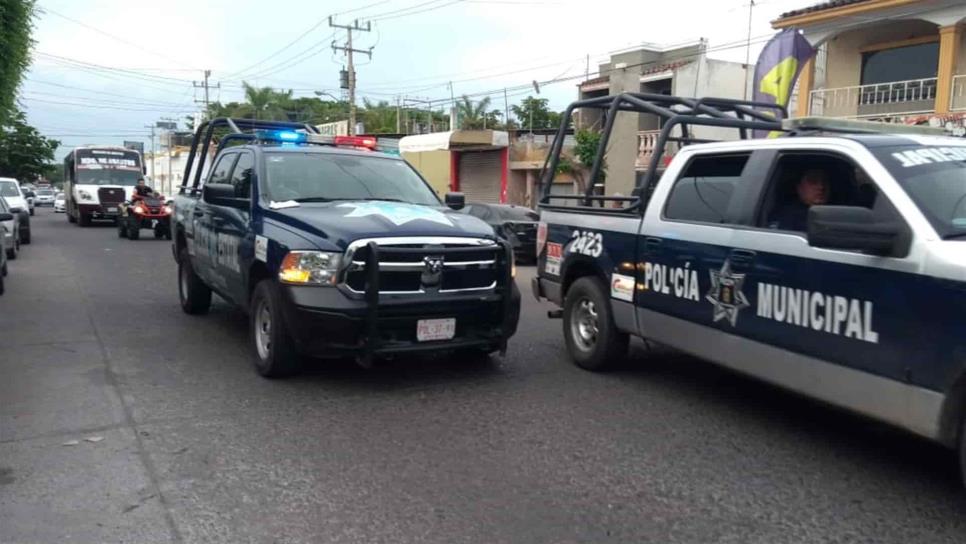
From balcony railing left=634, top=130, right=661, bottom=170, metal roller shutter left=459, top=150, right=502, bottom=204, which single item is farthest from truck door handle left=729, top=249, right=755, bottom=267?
metal roller shutter left=459, top=150, right=502, bottom=204

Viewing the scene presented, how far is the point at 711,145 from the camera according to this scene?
589cm

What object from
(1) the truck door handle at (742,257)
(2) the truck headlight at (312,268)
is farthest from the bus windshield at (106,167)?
(1) the truck door handle at (742,257)

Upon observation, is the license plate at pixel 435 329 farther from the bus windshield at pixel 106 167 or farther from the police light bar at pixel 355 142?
the bus windshield at pixel 106 167

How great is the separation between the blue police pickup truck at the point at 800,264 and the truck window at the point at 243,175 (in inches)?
113

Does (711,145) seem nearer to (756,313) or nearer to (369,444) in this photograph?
(756,313)

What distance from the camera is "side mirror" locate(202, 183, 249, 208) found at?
727cm

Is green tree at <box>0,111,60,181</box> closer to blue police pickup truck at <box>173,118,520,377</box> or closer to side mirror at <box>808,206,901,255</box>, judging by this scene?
blue police pickup truck at <box>173,118,520,377</box>

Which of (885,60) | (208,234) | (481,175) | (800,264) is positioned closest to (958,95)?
(885,60)

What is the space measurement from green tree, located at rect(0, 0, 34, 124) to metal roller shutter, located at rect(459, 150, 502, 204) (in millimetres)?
20214

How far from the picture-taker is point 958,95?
52.9 ft

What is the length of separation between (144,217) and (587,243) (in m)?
19.8

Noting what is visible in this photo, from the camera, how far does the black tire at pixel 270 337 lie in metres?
6.27

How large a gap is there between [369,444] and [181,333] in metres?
4.35

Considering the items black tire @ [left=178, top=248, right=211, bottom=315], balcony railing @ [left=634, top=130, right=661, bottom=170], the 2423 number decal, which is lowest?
black tire @ [left=178, top=248, right=211, bottom=315]
